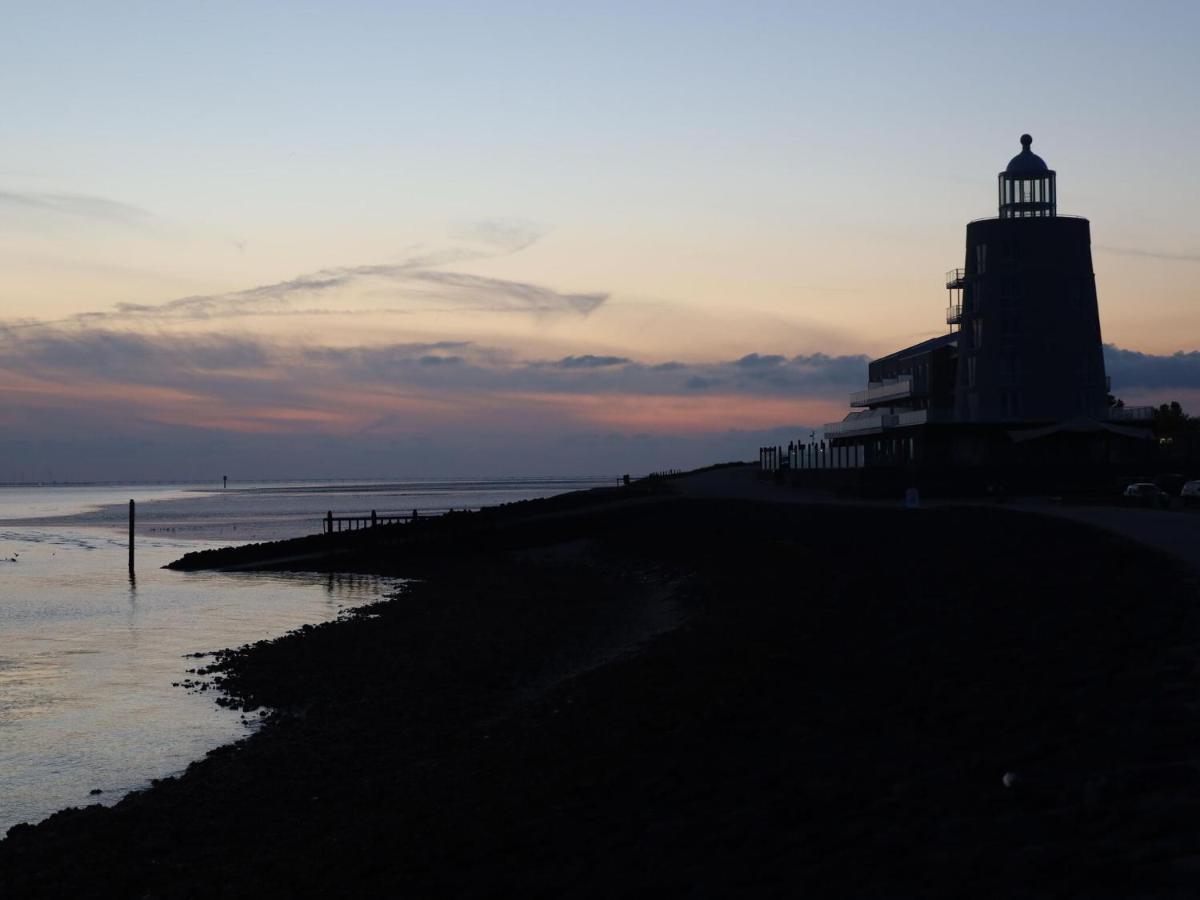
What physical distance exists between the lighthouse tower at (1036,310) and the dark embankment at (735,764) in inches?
1815

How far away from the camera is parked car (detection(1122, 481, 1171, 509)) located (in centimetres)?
4541

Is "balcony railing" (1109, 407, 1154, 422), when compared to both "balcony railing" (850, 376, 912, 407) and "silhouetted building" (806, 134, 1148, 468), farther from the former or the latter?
"balcony railing" (850, 376, 912, 407)

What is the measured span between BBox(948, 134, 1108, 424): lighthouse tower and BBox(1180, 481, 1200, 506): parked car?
2042cm

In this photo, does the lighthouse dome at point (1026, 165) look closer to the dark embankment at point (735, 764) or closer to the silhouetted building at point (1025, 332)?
the silhouetted building at point (1025, 332)

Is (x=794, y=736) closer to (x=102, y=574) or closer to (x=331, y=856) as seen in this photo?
(x=331, y=856)

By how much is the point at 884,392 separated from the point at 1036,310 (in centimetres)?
2158

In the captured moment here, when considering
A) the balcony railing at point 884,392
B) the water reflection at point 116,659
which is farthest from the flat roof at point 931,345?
the water reflection at point 116,659

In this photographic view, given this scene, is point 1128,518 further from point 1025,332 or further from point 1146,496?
point 1025,332

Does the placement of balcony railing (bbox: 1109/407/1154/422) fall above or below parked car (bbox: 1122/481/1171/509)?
above

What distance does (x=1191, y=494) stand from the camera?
1842 inches

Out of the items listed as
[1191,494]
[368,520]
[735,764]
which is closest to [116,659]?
Result: [735,764]

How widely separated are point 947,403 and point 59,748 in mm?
70614

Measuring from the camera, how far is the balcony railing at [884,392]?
85188mm

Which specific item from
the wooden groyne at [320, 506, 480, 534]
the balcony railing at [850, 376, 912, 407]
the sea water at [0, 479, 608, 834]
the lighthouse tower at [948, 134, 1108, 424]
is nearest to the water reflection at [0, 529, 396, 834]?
the sea water at [0, 479, 608, 834]
